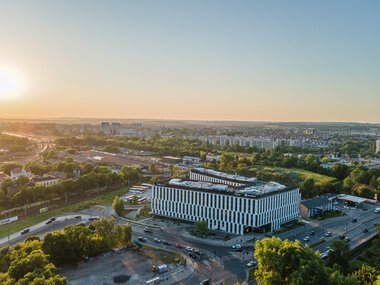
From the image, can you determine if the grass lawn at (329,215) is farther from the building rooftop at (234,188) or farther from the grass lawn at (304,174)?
the grass lawn at (304,174)

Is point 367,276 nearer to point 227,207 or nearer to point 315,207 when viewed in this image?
point 227,207

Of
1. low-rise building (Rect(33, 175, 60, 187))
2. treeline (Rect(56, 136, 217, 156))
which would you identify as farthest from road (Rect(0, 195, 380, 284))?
treeline (Rect(56, 136, 217, 156))

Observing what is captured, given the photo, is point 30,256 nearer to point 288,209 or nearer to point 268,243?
point 268,243

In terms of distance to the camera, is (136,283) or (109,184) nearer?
(136,283)

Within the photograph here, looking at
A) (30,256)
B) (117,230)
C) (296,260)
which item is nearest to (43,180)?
(117,230)

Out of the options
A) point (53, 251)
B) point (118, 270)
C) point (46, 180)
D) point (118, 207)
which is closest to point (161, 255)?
point (118, 270)
